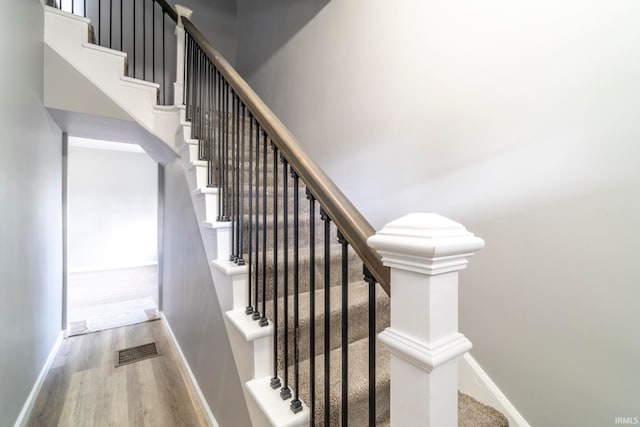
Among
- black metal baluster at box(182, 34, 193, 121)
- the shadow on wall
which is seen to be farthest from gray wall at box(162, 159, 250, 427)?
the shadow on wall

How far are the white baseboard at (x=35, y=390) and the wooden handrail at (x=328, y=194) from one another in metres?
2.12

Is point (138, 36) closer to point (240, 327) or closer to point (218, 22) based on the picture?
point (218, 22)

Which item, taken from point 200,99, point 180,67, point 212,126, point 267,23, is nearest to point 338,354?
point 212,126

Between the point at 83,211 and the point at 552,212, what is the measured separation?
738cm

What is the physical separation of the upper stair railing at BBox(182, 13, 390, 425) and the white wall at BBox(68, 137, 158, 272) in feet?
16.2

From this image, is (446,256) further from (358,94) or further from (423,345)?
(358,94)

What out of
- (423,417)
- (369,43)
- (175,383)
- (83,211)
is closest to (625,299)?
(423,417)

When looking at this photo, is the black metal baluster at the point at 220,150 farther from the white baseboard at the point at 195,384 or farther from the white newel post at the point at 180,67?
the white baseboard at the point at 195,384

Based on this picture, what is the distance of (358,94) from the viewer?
74.0 inches

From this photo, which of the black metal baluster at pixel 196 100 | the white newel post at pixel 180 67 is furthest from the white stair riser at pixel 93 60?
the black metal baluster at pixel 196 100

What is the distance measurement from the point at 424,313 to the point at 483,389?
3.67 feet

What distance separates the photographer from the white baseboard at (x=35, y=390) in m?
1.61

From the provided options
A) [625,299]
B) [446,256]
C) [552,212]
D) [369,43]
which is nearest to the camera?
[446,256]

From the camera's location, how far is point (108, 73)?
80.9 inches
